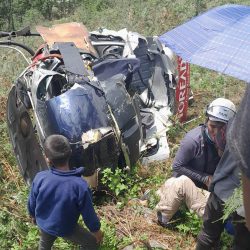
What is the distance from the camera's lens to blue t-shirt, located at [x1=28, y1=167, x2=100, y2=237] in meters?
3.27

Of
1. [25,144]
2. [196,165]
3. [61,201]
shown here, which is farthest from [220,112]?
[25,144]

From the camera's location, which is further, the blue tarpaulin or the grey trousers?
the blue tarpaulin

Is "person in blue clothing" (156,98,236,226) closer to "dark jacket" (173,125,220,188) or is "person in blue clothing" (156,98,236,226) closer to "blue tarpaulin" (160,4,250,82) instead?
"dark jacket" (173,125,220,188)

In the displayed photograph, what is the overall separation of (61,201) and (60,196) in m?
0.04

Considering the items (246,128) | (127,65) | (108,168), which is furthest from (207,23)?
(246,128)

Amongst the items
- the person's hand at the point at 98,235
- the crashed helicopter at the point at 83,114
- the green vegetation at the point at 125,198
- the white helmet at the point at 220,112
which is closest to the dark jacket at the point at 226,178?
the green vegetation at the point at 125,198

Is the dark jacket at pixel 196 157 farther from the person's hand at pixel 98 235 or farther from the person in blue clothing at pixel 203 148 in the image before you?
the person's hand at pixel 98 235

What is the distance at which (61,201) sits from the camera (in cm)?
328

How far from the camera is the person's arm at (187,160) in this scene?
4.05 m

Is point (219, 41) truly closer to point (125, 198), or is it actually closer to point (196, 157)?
point (196, 157)

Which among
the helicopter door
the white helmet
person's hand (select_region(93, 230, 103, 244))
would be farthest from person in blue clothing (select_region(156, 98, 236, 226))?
the helicopter door

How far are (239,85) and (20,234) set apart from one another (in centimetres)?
539

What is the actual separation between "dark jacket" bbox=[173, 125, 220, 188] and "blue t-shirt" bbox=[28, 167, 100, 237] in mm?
1122

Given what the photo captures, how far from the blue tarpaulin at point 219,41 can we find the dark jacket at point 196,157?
2.24ft
